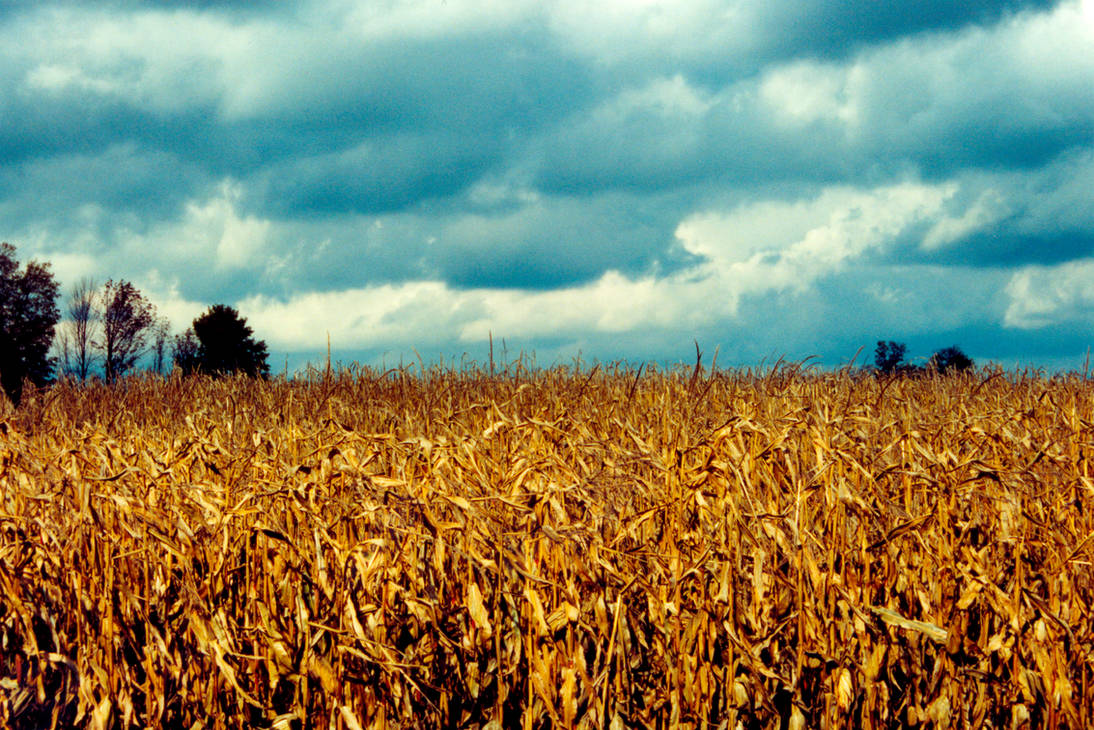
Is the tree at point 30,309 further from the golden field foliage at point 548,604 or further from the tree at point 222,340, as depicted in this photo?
the golden field foliage at point 548,604

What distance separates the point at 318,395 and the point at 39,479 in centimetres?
506

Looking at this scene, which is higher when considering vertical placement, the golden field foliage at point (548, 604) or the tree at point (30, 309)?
the tree at point (30, 309)

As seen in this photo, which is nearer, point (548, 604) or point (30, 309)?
point (548, 604)

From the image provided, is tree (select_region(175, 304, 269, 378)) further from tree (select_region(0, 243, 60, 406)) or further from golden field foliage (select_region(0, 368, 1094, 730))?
golden field foliage (select_region(0, 368, 1094, 730))

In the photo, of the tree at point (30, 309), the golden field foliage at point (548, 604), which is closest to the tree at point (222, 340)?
the tree at point (30, 309)

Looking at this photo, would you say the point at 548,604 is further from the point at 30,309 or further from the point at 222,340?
the point at 30,309

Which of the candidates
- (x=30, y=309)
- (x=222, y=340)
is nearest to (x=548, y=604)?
(x=222, y=340)

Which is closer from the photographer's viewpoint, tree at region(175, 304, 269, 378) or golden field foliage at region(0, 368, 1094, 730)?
golden field foliage at region(0, 368, 1094, 730)

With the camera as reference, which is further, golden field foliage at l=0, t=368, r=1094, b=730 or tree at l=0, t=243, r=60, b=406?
tree at l=0, t=243, r=60, b=406

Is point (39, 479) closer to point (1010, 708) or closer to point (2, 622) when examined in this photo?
point (2, 622)

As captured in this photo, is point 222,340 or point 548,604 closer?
point 548,604

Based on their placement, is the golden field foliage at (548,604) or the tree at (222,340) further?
the tree at (222,340)

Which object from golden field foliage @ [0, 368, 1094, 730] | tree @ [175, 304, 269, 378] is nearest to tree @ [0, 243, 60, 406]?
tree @ [175, 304, 269, 378]

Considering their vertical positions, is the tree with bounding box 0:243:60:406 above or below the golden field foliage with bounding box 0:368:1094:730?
above
